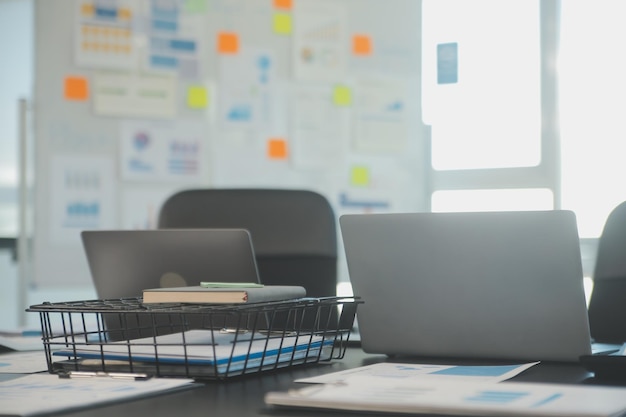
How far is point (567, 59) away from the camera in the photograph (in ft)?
13.0

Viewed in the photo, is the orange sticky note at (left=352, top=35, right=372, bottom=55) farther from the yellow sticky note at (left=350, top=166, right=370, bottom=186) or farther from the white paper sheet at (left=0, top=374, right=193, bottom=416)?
the white paper sheet at (left=0, top=374, right=193, bottom=416)

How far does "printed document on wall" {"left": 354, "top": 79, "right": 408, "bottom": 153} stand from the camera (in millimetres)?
4047

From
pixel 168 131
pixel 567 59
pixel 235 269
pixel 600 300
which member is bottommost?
pixel 600 300

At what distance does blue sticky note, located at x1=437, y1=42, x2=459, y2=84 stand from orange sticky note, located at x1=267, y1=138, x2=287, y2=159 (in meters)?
0.88

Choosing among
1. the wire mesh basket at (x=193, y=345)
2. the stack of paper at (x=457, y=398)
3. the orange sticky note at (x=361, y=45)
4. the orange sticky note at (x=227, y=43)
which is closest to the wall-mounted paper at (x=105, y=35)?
the orange sticky note at (x=227, y=43)

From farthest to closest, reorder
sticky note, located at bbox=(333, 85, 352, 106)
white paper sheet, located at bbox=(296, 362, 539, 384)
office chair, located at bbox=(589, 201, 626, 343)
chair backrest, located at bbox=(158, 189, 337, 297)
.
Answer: sticky note, located at bbox=(333, 85, 352, 106) < chair backrest, located at bbox=(158, 189, 337, 297) < office chair, located at bbox=(589, 201, 626, 343) < white paper sheet, located at bbox=(296, 362, 539, 384)

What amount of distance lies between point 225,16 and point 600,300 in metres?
2.37

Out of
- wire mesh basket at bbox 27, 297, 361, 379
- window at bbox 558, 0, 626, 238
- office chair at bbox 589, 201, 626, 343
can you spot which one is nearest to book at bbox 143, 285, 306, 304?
wire mesh basket at bbox 27, 297, 361, 379

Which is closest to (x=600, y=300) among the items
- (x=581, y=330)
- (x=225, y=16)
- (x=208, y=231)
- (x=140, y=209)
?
(x=581, y=330)

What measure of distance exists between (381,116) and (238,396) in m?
3.27

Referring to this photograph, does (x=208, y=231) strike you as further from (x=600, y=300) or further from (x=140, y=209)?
(x=140, y=209)

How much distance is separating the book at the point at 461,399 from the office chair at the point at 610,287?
1036 millimetres

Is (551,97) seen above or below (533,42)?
below

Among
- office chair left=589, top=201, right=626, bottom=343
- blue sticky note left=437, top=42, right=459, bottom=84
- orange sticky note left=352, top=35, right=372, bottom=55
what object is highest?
orange sticky note left=352, top=35, right=372, bottom=55
